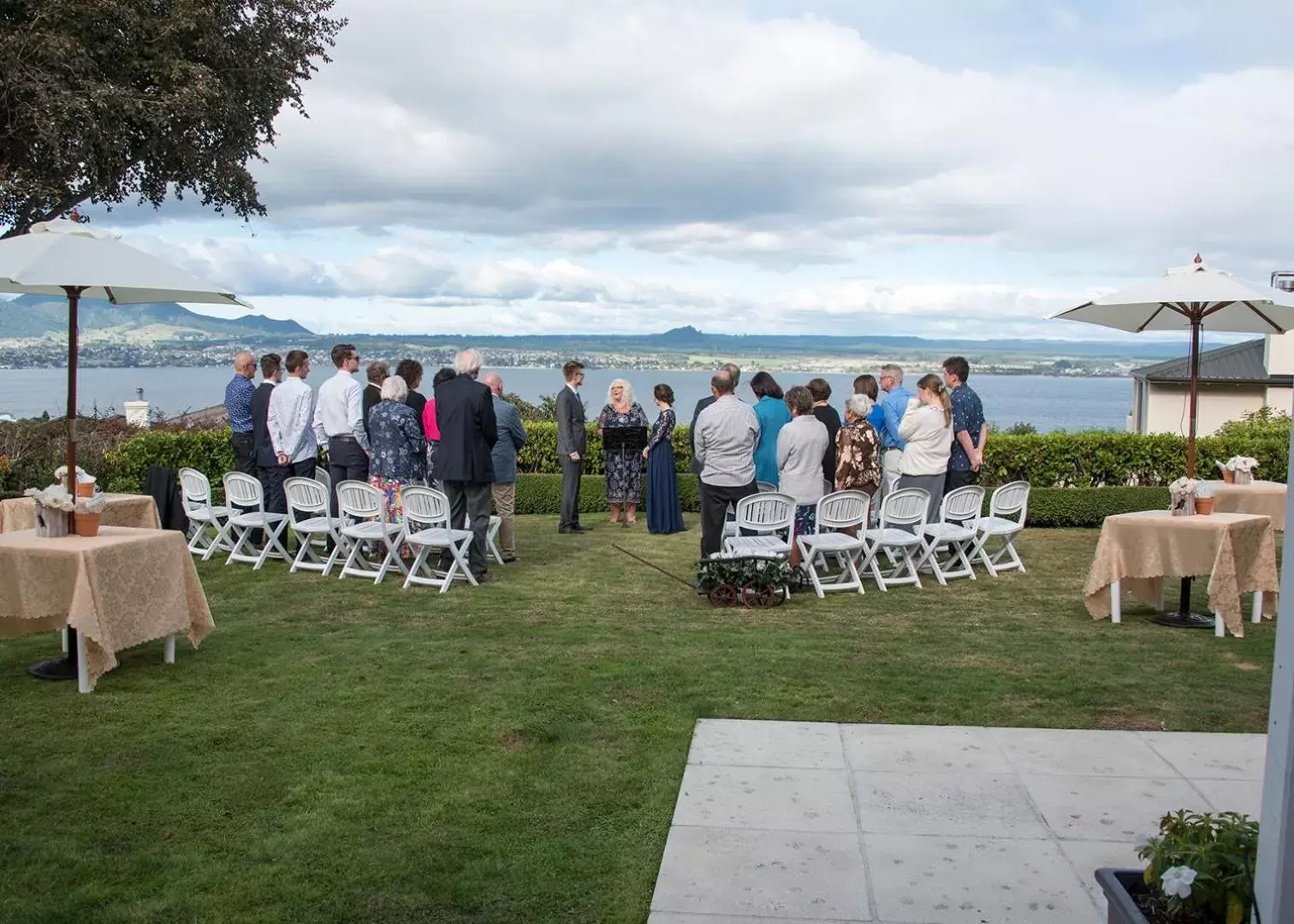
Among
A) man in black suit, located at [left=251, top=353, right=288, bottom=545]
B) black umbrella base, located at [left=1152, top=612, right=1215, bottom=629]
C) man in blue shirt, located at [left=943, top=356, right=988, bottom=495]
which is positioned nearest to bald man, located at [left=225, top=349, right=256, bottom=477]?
man in black suit, located at [left=251, top=353, right=288, bottom=545]

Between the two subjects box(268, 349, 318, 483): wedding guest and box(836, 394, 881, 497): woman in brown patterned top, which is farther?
box(268, 349, 318, 483): wedding guest

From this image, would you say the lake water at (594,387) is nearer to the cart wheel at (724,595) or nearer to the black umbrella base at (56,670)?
the black umbrella base at (56,670)

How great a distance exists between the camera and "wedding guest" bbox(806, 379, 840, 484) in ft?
34.7

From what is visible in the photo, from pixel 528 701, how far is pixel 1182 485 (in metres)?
4.91

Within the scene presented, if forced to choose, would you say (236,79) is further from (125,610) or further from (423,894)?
(423,894)

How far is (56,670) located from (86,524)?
0.92 metres

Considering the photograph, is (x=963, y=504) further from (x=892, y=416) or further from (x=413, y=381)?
(x=413, y=381)

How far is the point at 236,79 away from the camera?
1880cm

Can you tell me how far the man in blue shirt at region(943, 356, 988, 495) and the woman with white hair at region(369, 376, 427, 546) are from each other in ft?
15.8

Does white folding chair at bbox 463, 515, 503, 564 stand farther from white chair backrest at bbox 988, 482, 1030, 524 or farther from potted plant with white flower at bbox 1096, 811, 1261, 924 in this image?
potted plant with white flower at bbox 1096, 811, 1261, 924

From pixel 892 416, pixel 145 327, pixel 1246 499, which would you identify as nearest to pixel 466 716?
pixel 892 416

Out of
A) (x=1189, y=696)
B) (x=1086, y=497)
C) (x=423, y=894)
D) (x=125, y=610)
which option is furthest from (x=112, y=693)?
(x=1086, y=497)

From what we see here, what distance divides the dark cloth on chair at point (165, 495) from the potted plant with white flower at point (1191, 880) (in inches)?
339

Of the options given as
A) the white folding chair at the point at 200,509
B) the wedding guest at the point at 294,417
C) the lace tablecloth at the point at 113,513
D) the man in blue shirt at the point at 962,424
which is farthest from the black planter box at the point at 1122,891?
the white folding chair at the point at 200,509
